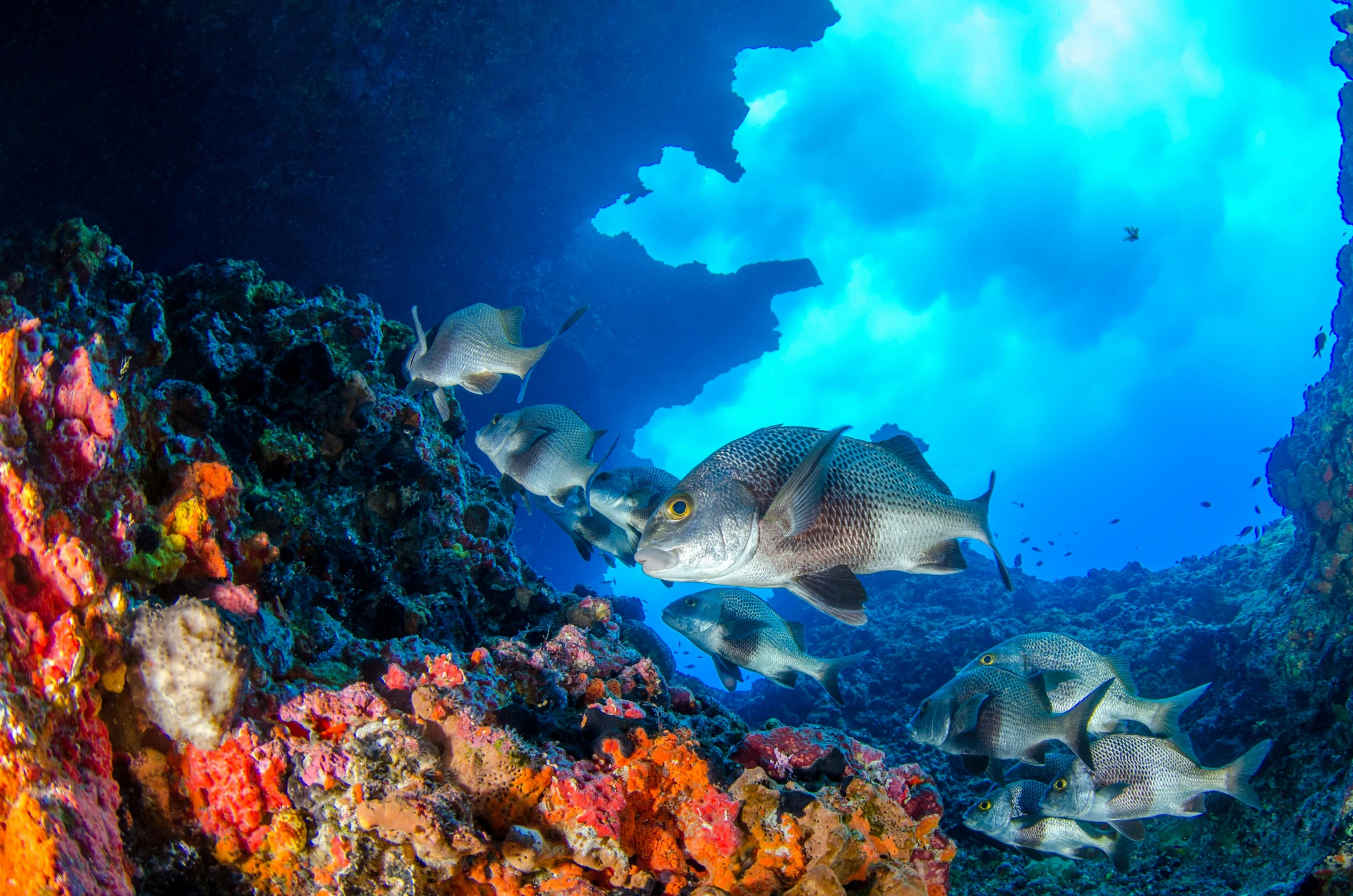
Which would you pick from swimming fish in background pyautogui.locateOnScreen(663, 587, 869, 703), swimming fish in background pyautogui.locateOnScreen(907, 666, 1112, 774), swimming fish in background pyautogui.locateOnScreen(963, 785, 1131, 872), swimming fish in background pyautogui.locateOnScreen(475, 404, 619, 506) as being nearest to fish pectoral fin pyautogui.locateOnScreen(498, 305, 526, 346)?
swimming fish in background pyautogui.locateOnScreen(475, 404, 619, 506)

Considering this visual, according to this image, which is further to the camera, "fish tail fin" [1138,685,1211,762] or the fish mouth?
"fish tail fin" [1138,685,1211,762]

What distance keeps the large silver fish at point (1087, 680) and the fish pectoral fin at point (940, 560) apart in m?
2.74

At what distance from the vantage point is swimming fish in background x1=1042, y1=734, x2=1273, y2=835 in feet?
14.2

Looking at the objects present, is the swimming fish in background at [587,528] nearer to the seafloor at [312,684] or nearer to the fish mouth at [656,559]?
the seafloor at [312,684]

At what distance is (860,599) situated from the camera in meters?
2.15

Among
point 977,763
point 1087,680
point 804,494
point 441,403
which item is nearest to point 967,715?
point 977,763

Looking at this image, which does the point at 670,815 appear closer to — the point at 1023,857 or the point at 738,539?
the point at 738,539

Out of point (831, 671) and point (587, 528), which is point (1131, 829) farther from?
point (587, 528)

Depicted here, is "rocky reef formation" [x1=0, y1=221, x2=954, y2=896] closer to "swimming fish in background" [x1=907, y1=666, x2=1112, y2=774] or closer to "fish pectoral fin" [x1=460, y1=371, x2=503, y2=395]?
"fish pectoral fin" [x1=460, y1=371, x2=503, y2=395]

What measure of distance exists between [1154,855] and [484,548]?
7352 millimetres

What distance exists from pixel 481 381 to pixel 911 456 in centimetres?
303

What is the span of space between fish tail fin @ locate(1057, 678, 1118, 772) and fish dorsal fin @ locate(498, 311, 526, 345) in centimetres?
488

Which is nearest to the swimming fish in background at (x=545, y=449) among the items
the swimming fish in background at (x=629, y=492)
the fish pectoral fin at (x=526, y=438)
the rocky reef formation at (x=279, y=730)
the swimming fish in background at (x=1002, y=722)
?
the fish pectoral fin at (x=526, y=438)

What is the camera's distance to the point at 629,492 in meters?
3.95
